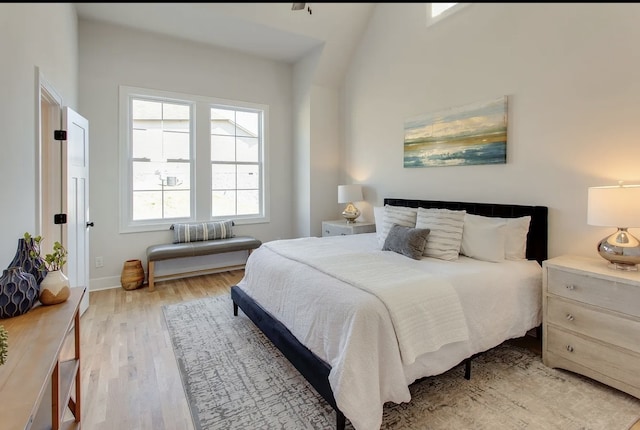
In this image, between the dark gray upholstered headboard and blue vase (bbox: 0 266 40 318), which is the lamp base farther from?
blue vase (bbox: 0 266 40 318)

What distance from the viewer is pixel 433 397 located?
203 cm

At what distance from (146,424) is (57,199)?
6.74 feet

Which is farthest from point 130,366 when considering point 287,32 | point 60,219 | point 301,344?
point 287,32

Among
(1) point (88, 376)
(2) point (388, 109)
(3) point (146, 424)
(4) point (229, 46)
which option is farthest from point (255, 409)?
(4) point (229, 46)

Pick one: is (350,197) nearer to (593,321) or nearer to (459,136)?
(459,136)

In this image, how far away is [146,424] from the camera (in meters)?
1.83

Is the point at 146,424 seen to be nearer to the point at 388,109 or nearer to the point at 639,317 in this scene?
the point at 639,317

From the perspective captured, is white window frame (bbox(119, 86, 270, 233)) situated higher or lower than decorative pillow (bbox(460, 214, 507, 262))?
higher

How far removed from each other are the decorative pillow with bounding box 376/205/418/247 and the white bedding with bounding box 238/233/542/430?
0.31 m

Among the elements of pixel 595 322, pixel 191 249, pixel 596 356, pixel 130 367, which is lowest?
pixel 130 367

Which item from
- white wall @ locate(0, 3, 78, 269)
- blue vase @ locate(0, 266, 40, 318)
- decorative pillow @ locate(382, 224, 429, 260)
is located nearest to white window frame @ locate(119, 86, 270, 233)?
white wall @ locate(0, 3, 78, 269)

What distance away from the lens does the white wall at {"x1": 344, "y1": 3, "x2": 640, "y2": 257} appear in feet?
7.72

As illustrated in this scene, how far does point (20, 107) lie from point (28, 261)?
921 millimetres

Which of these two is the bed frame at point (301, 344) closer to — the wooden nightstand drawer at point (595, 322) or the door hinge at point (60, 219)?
the wooden nightstand drawer at point (595, 322)
